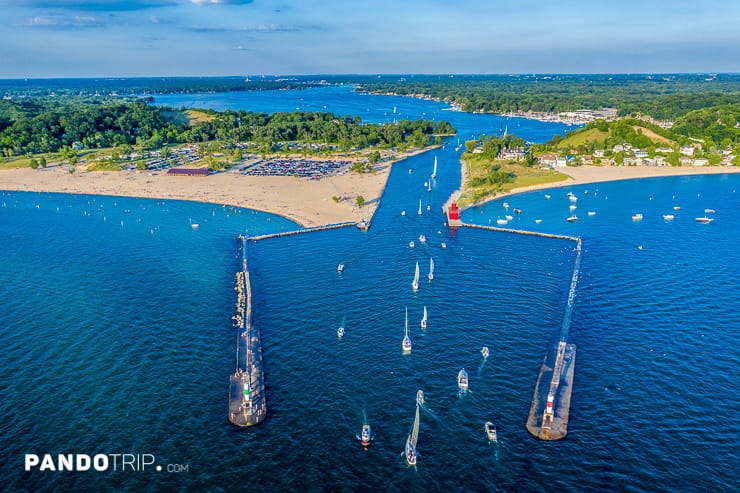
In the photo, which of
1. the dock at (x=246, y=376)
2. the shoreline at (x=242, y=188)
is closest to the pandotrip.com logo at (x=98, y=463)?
the dock at (x=246, y=376)

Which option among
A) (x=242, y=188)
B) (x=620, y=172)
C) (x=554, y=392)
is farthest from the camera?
(x=620, y=172)

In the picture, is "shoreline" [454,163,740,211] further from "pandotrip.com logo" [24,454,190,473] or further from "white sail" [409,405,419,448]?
"pandotrip.com logo" [24,454,190,473]

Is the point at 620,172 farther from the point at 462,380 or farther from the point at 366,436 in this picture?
the point at 366,436

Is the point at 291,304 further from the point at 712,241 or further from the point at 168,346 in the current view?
the point at 712,241

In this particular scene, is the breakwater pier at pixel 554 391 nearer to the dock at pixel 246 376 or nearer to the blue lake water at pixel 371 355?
the blue lake water at pixel 371 355

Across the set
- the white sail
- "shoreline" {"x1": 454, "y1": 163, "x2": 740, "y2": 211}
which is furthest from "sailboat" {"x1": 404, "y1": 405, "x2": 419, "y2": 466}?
"shoreline" {"x1": 454, "y1": 163, "x2": 740, "y2": 211}

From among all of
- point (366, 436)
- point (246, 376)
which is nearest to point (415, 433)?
point (366, 436)
